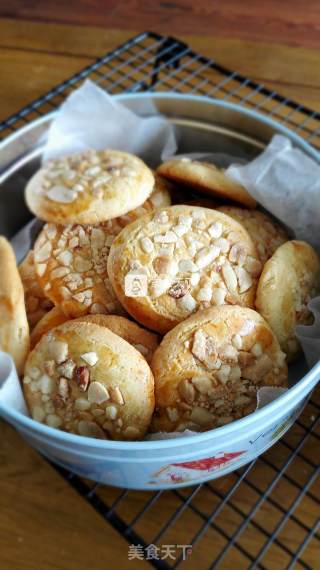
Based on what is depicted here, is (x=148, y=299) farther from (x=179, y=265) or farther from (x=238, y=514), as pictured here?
(x=238, y=514)

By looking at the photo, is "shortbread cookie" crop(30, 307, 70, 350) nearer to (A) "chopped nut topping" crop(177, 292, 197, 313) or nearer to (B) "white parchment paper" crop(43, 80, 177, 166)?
(A) "chopped nut topping" crop(177, 292, 197, 313)

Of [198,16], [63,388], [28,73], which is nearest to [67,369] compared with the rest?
[63,388]

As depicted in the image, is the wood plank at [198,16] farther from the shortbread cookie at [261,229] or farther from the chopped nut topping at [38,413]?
the chopped nut topping at [38,413]

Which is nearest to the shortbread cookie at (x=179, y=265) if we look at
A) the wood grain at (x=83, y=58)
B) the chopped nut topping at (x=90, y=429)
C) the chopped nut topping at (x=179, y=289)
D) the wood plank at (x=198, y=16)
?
the chopped nut topping at (x=179, y=289)

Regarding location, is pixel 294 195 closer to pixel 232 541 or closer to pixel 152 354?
pixel 152 354

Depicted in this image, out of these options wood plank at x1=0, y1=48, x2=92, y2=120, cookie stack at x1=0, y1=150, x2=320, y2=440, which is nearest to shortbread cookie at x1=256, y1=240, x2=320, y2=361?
cookie stack at x1=0, y1=150, x2=320, y2=440
